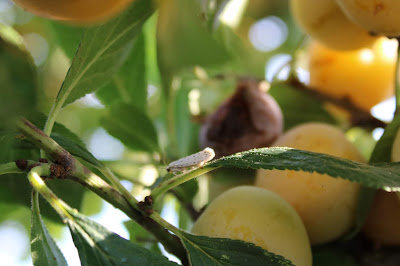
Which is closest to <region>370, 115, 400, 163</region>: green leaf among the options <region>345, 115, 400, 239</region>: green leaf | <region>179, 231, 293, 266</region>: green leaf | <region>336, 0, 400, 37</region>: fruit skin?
<region>345, 115, 400, 239</region>: green leaf

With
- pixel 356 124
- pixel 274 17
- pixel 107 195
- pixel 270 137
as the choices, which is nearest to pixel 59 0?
pixel 107 195

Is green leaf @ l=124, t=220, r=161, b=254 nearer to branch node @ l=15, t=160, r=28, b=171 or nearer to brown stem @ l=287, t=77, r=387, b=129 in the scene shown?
branch node @ l=15, t=160, r=28, b=171

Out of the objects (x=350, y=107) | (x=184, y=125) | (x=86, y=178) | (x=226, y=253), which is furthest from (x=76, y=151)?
(x=350, y=107)

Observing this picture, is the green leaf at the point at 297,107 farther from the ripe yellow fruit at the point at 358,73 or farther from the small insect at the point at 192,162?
the small insect at the point at 192,162

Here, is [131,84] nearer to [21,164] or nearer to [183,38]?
[21,164]

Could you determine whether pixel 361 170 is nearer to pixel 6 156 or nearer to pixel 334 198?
pixel 334 198

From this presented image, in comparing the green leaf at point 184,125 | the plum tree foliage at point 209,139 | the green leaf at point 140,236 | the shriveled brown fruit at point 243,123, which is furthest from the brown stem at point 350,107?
the green leaf at point 140,236

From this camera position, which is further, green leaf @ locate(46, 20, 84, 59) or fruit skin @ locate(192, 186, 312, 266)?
green leaf @ locate(46, 20, 84, 59)
